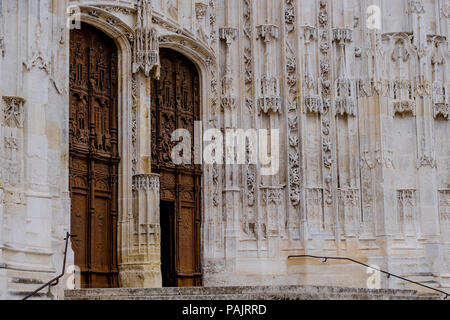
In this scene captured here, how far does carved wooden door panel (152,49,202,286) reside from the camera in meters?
19.8

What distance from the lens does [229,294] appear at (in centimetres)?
1373

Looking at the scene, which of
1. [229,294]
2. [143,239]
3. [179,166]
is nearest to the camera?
[229,294]

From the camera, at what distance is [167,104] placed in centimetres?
2019

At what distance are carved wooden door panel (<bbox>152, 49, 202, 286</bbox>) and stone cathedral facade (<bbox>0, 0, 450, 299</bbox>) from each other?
3 centimetres

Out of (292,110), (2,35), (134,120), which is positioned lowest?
(134,120)

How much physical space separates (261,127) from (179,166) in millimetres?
2102

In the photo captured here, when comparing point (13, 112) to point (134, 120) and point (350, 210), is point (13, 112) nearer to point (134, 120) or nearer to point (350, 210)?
point (134, 120)

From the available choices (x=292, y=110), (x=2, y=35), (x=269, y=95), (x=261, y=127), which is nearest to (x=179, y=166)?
(x=261, y=127)

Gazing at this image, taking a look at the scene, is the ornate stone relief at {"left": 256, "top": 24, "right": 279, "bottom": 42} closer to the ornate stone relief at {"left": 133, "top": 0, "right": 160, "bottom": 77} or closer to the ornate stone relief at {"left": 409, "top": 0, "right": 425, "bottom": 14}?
the ornate stone relief at {"left": 133, "top": 0, "right": 160, "bottom": 77}

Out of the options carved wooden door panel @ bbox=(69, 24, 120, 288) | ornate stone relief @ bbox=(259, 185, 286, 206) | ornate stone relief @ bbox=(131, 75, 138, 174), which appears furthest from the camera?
ornate stone relief @ bbox=(259, 185, 286, 206)

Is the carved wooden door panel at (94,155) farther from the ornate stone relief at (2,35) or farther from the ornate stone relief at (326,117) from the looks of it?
the ornate stone relief at (326,117)

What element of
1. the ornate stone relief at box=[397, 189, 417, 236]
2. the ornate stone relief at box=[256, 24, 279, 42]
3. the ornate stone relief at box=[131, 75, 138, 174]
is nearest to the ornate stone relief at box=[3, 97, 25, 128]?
the ornate stone relief at box=[131, 75, 138, 174]

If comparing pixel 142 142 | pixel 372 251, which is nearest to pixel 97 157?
pixel 142 142

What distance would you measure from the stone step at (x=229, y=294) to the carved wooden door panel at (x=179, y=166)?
17.3ft
